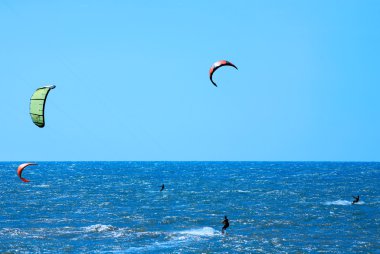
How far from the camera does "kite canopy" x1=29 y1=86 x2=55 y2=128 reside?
19406 millimetres

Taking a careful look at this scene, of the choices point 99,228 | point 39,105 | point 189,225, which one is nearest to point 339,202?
point 189,225

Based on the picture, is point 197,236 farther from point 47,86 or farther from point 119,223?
point 47,86

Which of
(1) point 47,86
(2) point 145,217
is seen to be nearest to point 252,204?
(2) point 145,217

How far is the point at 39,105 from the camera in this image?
19.6 metres

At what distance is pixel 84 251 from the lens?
2767cm

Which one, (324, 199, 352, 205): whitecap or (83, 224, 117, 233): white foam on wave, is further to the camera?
(324, 199, 352, 205): whitecap

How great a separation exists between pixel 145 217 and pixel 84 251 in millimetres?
14730

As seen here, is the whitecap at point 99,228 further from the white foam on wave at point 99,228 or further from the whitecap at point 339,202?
the whitecap at point 339,202

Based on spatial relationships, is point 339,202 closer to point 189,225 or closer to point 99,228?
point 189,225

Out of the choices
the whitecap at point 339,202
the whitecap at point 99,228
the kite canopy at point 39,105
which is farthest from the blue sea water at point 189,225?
the kite canopy at point 39,105

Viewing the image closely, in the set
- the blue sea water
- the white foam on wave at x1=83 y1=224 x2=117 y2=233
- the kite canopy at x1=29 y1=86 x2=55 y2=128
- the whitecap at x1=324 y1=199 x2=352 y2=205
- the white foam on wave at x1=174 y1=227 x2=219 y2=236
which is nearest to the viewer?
the kite canopy at x1=29 y1=86 x2=55 y2=128

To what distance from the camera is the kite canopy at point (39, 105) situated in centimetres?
1941

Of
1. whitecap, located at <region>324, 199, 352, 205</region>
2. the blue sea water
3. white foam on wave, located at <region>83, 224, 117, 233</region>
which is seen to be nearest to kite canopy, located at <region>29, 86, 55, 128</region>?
the blue sea water

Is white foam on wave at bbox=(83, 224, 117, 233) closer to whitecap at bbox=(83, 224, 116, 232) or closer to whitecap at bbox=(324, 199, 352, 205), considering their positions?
whitecap at bbox=(83, 224, 116, 232)
